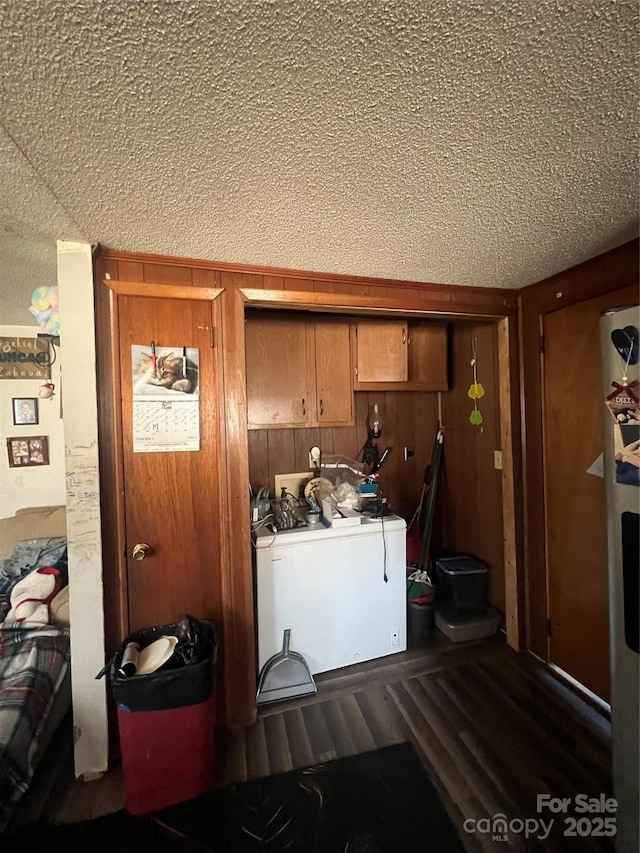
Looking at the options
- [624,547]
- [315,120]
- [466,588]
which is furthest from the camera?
[466,588]

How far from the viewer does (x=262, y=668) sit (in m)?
1.69

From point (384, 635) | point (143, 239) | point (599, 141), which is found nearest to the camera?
point (599, 141)

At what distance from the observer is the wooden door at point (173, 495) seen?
1.39 metres

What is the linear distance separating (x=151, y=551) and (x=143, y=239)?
1334mm

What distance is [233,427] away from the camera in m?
1.49

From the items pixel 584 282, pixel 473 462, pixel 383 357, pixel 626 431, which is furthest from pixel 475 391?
pixel 626 431

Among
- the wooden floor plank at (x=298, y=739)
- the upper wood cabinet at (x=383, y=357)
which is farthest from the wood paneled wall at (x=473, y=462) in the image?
the wooden floor plank at (x=298, y=739)

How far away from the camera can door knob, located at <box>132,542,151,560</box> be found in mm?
1369

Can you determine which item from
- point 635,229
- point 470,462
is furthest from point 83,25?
point 470,462

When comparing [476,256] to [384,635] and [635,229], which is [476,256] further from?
[384,635]

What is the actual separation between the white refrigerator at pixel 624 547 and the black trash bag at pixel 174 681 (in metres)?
1.39

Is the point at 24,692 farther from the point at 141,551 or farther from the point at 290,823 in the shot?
the point at 290,823

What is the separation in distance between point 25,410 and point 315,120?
2.84 m

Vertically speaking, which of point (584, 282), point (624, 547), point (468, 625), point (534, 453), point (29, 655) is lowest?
point (468, 625)
